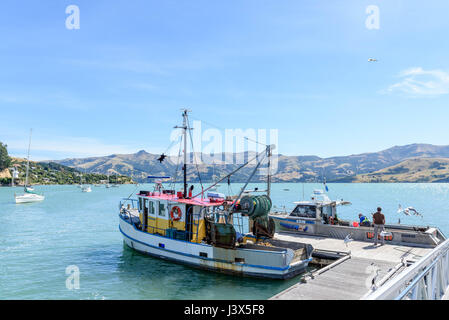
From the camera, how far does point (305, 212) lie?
23.5 metres

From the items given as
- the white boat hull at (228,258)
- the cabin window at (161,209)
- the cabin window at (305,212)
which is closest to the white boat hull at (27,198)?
the white boat hull at (228,258)

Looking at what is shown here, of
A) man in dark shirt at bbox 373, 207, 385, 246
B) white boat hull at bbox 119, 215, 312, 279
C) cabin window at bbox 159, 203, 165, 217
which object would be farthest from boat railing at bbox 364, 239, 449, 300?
cabin window at bbox 159, 203, 165, 217

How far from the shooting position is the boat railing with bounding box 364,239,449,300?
179 inches

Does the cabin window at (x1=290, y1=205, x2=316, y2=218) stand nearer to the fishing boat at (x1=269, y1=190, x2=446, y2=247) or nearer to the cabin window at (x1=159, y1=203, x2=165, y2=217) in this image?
the fishing boat at (x1=269, y1=190, x2=446, y2=247)

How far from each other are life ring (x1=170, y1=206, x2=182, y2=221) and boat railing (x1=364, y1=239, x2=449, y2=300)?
13601mm

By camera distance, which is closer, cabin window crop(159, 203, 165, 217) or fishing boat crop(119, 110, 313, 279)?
fishing boat crop(119, 110, 313, 279)

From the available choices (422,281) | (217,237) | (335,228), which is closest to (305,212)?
(335,228)

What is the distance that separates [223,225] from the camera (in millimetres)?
16812

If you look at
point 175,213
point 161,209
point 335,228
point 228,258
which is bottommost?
point 228,258

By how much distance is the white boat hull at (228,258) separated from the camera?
50.6 feet

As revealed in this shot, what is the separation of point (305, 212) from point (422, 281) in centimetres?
1749

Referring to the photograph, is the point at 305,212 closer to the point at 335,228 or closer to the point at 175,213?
the point at 335,228
